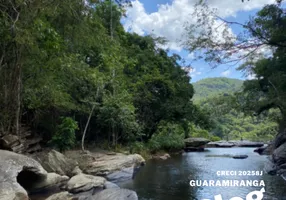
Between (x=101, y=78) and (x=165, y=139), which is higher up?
(x=101, y=78)

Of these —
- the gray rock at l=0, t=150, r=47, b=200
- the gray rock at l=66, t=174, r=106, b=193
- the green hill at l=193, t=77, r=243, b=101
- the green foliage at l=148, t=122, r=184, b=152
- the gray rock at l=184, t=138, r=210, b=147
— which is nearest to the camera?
the gray rock at l=0, t=150, r=47, b=200

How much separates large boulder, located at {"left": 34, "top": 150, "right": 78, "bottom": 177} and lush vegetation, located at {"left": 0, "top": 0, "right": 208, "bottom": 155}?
48.0 inches

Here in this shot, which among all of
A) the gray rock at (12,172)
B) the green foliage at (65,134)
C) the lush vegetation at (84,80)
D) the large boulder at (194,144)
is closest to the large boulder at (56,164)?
the lush vegetation at (84,80)

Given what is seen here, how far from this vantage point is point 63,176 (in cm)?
853

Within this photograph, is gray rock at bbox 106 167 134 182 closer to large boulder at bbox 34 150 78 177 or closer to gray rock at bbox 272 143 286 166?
large boulder at bbox 34 150 78 177

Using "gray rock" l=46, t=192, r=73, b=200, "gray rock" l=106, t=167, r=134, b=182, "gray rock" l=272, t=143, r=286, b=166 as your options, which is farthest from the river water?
"gray rock" l=46, t=192, r=73, b=200

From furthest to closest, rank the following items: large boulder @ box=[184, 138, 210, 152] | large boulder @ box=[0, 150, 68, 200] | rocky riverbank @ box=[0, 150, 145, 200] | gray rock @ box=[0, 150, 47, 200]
→ 1. large boulder @ box=[184, 138, 210, 152]
2. rocky riverbank @ box=[0, 150, 145, 200]
3. large boulder @ box=[0, 150, 68, 200]
4. gray rock @ box=[0, 150, 47, 200]

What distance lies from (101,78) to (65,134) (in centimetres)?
303

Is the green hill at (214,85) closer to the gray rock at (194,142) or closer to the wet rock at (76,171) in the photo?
the gray rock at (194,142)

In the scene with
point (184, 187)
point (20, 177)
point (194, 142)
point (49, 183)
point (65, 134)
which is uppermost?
point (65, 134)

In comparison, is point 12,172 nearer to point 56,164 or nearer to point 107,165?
point 56,164

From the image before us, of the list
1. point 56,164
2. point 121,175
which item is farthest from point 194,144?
point 56,164

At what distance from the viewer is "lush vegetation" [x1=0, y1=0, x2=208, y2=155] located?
24.3 feet

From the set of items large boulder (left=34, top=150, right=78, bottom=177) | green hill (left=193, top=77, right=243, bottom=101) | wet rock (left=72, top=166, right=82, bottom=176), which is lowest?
wet rock (left=72, top=166, right=82, bottom=176)
